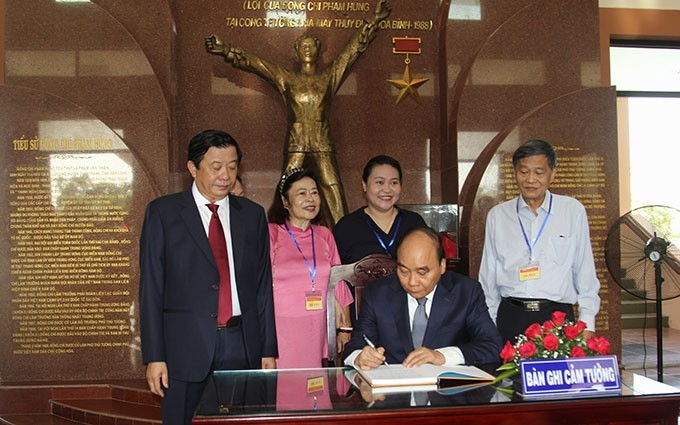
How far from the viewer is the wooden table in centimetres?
157

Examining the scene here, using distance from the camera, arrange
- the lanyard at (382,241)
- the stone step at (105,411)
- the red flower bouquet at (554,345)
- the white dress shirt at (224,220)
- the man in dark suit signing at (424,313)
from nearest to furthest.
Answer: the red flower bouquet at (554,345) → the man in dark suit signing at (424,313) → the white dress shirt at (224,220) → the lanyard at (382,241) → the stone step at (105,411)

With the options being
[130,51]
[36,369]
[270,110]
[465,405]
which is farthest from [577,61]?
[36,369]

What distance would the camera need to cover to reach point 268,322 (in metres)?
2.61

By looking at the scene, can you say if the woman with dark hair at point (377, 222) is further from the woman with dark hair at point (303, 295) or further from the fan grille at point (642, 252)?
Answer: the fan grille at point (642, 252)

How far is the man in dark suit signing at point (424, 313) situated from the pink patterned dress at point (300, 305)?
0.81 meters

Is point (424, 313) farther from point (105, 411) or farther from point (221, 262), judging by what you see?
point (105, 411)

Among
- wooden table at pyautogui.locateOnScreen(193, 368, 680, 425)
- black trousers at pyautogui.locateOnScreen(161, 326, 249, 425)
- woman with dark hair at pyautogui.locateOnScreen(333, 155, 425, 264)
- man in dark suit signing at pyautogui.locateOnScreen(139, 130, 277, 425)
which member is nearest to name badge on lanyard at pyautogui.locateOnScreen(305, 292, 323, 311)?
woman with dark hair at pyautogui.locateOnScreen(333, 155, 425, 264)

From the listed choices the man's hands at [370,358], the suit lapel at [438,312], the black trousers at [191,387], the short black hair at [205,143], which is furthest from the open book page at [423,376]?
the short black hair at [205,143]

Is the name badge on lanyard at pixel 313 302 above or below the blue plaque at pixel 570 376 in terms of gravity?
above

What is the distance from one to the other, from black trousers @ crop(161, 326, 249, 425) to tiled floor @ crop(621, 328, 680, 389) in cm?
370

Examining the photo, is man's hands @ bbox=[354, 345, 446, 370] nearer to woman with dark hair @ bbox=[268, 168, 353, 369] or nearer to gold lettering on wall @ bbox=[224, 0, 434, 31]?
woman with dark hair @ bbox=[268, 168, 353, 369]

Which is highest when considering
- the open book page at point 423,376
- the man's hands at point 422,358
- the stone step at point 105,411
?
the man's hands at point 422,358

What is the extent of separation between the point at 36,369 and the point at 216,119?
230 cm

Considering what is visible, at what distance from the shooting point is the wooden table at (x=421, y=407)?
5.17ft
